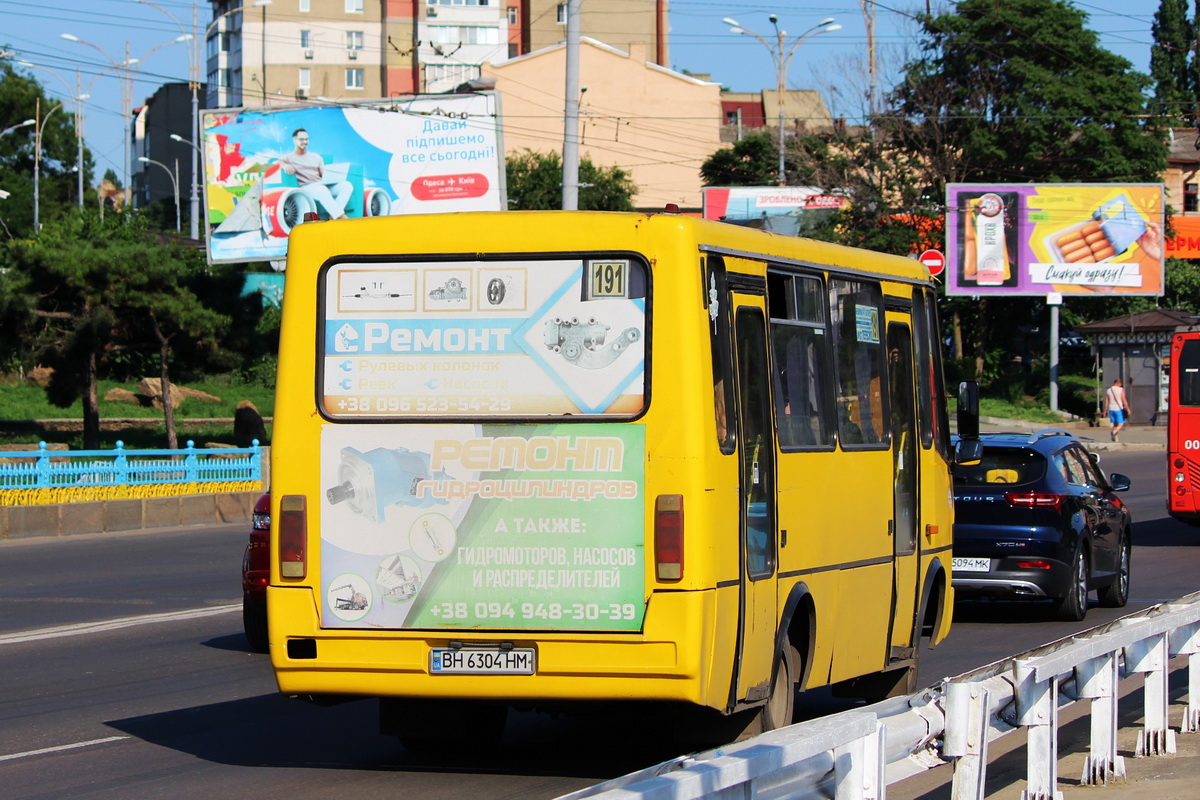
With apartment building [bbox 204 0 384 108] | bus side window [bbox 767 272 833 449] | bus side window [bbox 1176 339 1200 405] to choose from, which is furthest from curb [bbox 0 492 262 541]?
apartment building [bbox 204 0 384 108]

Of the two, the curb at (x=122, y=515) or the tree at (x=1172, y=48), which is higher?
the tree at (x=1172, y=48)

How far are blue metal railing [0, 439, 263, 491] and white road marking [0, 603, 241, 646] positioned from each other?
863 cm

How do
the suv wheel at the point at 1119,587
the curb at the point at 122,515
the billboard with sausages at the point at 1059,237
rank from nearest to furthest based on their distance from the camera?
the suv wheel at the point at 1119,587
the curb at the point at 122,515
the billboard with sausages at the point at 1059,237

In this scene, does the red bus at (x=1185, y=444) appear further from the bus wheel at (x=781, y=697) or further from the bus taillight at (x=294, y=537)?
the bus taillight at (x=294, y=537)

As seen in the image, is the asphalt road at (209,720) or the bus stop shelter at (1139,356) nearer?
the asphalt road at (209,720)

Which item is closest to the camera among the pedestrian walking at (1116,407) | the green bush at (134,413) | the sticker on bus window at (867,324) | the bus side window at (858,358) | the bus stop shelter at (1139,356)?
the bus side window at (858,358)

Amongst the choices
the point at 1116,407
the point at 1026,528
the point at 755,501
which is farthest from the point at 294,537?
the point at 1116,407

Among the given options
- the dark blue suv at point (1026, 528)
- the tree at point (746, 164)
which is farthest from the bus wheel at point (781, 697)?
the tree at point (746, 164)

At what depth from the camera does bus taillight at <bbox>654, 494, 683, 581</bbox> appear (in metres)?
6.57

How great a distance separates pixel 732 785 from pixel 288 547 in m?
3.15

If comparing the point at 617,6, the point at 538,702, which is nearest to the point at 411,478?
the point at 538,702

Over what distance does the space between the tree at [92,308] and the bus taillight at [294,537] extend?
33.0 m

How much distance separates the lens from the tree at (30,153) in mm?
86625

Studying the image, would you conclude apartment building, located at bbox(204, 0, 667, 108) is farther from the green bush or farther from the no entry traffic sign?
the no entry traffic sign
